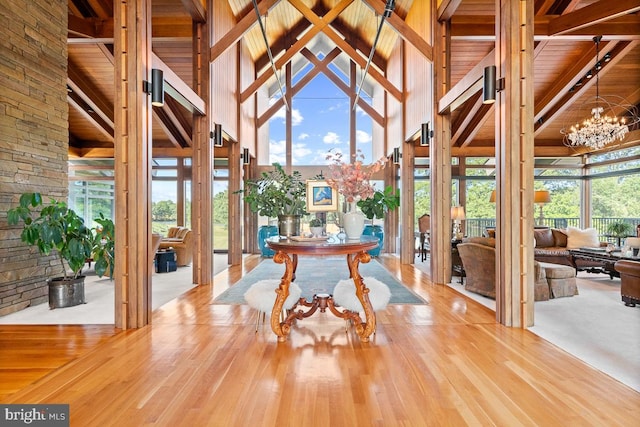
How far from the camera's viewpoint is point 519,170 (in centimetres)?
330

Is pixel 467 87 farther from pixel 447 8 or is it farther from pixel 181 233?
pixel 181 233

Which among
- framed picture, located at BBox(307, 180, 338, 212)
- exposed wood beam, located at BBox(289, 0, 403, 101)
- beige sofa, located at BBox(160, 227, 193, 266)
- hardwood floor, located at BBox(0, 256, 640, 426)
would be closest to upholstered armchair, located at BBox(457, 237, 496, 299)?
hardwood floor, located at BBox(0, 256, 640, 426)

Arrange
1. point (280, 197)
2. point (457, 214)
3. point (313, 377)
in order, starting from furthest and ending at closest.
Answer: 1. point (457, 214)
2. point (280, 197)
3. point (313, 377)

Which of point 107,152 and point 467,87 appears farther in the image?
point 107,152

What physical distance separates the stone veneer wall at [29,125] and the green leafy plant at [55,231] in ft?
1.00

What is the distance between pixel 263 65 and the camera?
10398 millimetres

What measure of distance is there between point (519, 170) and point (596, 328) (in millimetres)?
1664

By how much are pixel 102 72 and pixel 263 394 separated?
818cm

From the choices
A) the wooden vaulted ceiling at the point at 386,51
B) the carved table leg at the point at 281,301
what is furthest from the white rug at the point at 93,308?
the wooden vaulted ceiling at the point at 386,51

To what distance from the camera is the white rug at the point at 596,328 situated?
2479 mm

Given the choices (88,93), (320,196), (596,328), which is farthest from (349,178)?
(88,93)

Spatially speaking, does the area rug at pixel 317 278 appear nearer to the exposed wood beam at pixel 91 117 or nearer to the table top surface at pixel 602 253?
the table top surface at pixel 602 253

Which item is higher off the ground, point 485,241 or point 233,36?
point 233,36

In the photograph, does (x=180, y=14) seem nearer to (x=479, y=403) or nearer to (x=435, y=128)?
(x=435, y=128)
